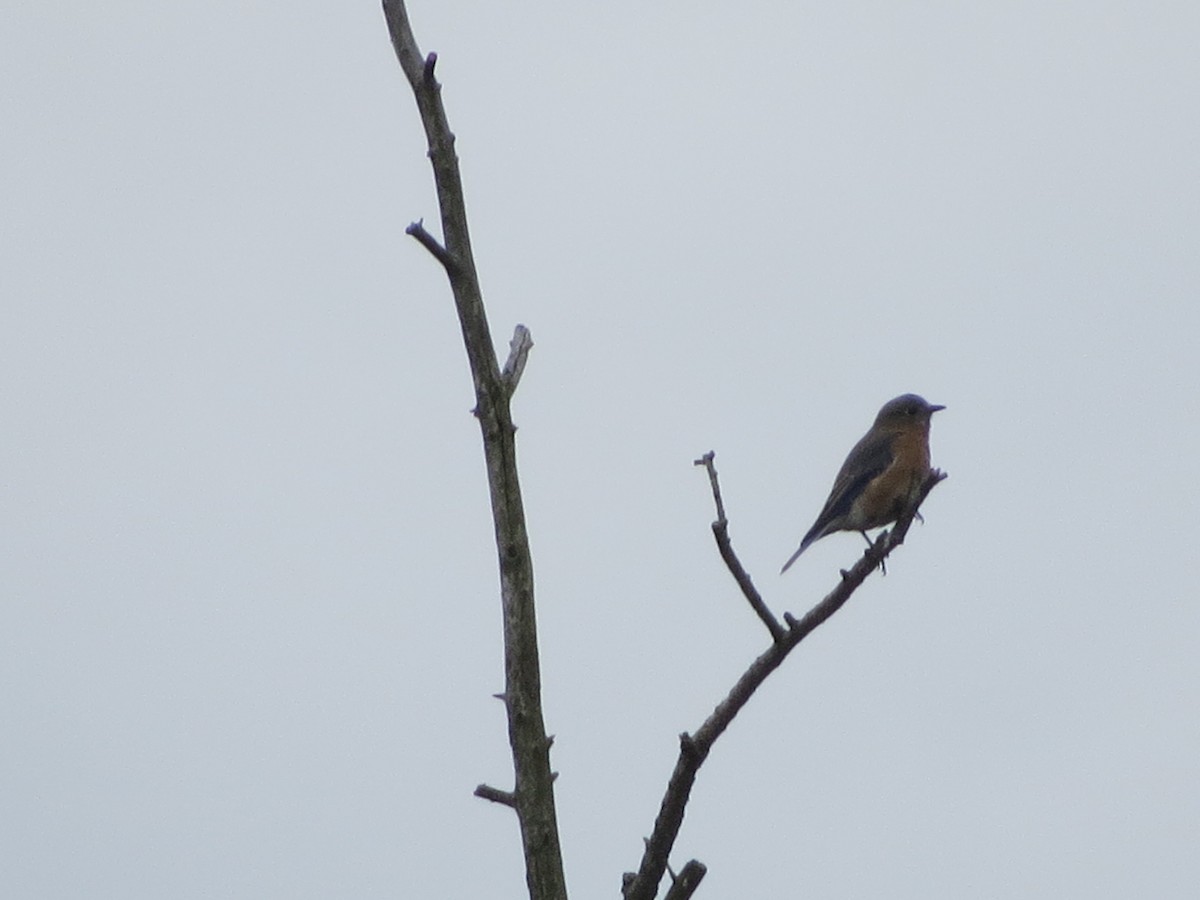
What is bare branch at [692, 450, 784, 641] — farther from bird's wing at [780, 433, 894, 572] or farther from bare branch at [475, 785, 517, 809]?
bird's wing at [780, 433, 894, 572]

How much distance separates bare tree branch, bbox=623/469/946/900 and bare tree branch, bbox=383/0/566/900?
30 centimetres

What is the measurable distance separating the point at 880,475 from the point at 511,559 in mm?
5718

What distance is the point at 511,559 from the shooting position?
5.68 meters

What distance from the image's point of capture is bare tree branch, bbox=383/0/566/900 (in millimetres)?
5688

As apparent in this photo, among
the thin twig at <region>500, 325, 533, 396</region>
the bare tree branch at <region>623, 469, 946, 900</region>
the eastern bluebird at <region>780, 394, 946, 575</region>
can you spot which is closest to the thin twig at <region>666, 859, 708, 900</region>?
the bare tree branch at <region>623, 469, 946, 900</region>

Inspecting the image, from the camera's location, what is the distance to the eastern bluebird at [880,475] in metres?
10.8

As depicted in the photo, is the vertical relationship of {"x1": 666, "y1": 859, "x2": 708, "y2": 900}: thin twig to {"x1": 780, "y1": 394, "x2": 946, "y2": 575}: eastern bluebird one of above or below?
below

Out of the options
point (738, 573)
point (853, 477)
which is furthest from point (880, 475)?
point (738, 573)

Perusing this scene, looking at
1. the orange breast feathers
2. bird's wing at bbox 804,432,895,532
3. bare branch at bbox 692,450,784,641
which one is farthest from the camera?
bird's wing at bbox 804,432,895,532

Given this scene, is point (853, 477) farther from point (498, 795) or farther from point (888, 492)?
point (498, 795)

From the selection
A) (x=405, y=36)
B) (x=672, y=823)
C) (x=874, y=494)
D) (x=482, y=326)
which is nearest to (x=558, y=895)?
(x=672, y=823)

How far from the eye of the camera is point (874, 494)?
1085cm

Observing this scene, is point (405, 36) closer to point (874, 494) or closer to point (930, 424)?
point (874, 494)

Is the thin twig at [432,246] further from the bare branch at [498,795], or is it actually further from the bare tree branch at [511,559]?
the bare branch at [498,795]
